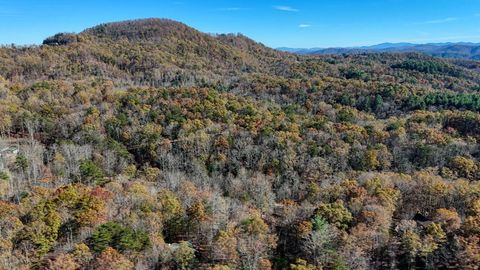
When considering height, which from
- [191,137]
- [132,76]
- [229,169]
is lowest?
[229,169]

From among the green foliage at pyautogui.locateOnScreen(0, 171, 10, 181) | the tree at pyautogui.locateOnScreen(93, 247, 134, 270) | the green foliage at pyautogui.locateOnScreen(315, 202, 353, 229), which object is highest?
the green foliage at pyautogui.locateOnScreen(0, 171, 10, 181)

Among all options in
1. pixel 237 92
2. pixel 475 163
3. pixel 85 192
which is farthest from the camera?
pixel 237 92

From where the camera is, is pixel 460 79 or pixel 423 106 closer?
pixel 423 106

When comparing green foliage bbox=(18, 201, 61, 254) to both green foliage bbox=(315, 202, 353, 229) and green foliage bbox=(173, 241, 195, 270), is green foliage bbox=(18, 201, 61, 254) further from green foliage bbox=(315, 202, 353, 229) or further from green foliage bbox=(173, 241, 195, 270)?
green foliage bbox=(315, 202, 353, 229)

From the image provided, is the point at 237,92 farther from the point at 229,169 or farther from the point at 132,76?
the point at 229,169

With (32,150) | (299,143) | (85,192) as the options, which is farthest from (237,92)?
(85,192)

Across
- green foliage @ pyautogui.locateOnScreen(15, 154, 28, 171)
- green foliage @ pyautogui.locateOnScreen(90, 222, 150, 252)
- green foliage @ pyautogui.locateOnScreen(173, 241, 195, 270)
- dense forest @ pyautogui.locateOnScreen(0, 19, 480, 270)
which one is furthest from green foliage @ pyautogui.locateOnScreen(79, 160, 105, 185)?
green foliage @ pyautogui.locateOnScreen(173, 241, 195, 270)

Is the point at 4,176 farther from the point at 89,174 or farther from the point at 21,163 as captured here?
the point at 89,174
